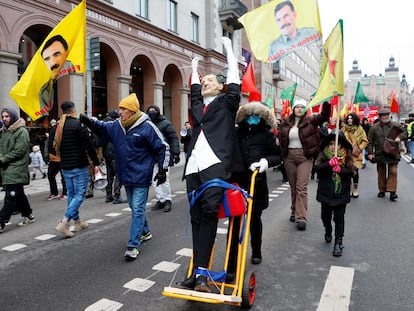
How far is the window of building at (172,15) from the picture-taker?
20875 mm

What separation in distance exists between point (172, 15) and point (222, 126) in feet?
64.7

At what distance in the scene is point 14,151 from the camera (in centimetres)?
578

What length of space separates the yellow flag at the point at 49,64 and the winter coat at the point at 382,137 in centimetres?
627

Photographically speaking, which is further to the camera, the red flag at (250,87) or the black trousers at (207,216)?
the red flag at (250,87)

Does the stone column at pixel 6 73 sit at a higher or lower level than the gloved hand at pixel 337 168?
higher

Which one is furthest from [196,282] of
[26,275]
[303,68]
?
[303,68]

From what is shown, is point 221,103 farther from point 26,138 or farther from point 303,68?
point 303,68

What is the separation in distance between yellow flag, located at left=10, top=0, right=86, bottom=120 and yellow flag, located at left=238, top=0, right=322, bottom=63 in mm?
2599

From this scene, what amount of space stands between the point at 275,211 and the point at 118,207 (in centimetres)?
310

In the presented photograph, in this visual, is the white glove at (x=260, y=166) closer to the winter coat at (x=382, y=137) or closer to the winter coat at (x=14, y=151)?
the winter coat at (x=14, y=151)

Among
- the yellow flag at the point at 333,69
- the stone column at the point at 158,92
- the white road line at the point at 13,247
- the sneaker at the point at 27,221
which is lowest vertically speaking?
the white road line at the point at 13,247

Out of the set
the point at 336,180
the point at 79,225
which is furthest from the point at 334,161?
the point at 79,225

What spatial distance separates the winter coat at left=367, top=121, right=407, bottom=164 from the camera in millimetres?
8062

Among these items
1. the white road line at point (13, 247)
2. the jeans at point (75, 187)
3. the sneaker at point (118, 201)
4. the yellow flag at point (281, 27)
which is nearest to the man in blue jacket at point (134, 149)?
the jeans at point (75, 187)
